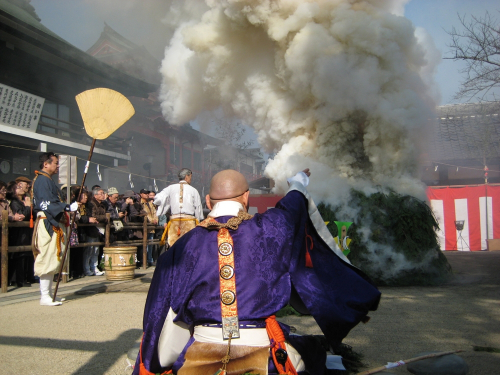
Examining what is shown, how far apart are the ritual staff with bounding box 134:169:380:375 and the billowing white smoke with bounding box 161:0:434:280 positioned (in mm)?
3678

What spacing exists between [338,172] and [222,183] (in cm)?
442

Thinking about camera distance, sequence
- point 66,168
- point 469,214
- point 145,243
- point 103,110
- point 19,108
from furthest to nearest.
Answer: point 469,214 → point 19,108 → point 145,243 → point 66,168 → point 103,110

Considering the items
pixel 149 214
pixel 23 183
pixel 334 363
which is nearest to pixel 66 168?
pixel 23 183

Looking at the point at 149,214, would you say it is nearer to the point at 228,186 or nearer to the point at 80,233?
the point at 80,233

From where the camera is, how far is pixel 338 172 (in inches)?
233

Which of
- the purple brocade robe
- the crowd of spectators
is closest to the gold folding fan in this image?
the crowd of spectators

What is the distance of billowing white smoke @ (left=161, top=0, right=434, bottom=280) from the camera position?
5.61 m

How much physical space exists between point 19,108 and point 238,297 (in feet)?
33.9

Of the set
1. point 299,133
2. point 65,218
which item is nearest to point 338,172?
point 299,133

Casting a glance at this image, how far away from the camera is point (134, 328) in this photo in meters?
3.49

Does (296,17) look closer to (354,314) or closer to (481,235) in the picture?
(354,314)

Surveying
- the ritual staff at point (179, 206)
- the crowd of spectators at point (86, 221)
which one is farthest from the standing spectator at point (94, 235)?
the ritual staff at point (179, 206)

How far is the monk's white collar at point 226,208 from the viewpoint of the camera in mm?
1686

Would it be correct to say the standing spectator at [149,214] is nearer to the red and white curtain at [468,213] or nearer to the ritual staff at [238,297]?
the red and white curtain at [468,213]
